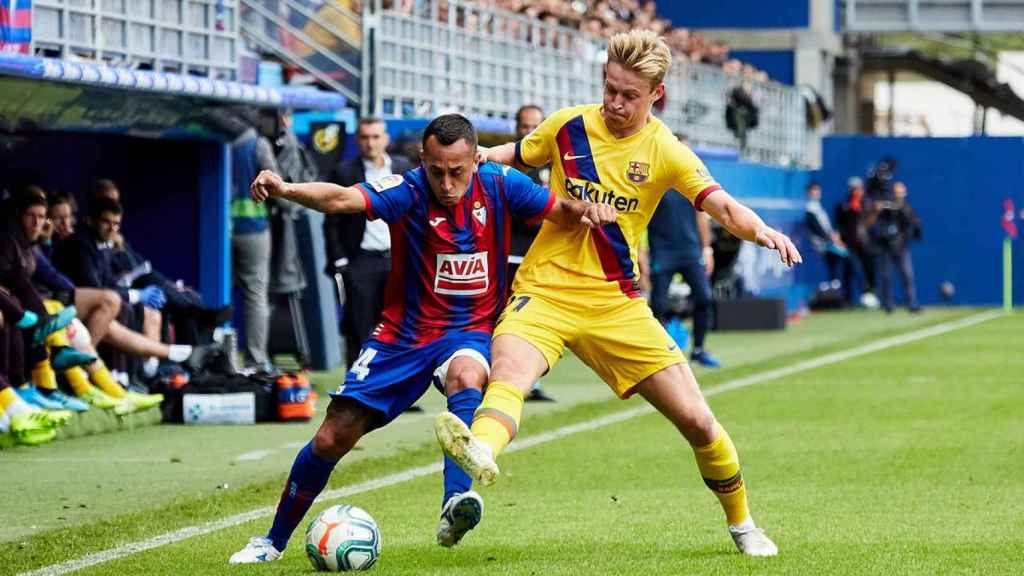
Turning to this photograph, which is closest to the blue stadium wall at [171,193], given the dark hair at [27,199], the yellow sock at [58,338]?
the dark hair at [27,199]

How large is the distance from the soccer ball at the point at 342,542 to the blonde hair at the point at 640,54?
6.24 ft

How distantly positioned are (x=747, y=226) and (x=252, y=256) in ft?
31.0

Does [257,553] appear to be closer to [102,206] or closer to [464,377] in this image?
[464,377]

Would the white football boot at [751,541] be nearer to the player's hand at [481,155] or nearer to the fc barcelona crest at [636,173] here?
the fc barcelona crest at [636,173]

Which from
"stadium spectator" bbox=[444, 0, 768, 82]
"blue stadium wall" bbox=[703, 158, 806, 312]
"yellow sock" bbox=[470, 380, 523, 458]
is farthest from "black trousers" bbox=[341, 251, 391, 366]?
"blue stadium wall" bbox=[703, 158, 806, 312]

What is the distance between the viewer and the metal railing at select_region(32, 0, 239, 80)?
→ 46.0ft

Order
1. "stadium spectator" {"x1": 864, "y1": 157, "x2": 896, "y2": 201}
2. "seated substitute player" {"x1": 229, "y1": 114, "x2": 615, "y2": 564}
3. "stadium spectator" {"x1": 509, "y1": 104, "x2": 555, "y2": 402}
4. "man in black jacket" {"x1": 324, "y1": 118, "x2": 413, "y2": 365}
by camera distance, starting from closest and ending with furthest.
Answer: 1. "seated substitute player" {"x1": 229, "y1": 114, "x2": 615, "y2": 564}
2. "stadium spectator" {"x1": 509, "y1": 104, "x2": 555, "y2": 402}
3. "man in black jacket" {"x1": 324, "y1": 118, "x2": 413, "y2": 365}
4. "stadium spectator" {"x1": 864, "y1": 157, "x2": 896, "y2": 201}

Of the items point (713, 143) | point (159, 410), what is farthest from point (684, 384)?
point (713, 143)

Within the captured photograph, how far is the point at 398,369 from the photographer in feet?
25.7

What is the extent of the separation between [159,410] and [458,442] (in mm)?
7692

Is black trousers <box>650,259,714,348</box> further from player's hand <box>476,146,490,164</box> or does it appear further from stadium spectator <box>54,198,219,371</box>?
player's hand <box>476,146,490,164</box>

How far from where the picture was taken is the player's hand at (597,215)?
305 inches

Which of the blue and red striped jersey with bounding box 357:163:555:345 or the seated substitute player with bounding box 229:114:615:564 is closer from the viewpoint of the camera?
the seated substitute player with bounding box 229:114:615:564

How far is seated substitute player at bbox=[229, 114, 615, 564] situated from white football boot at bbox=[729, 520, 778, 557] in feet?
3.73
